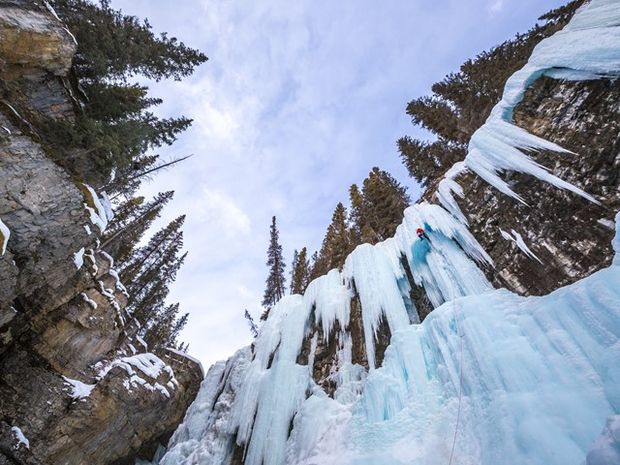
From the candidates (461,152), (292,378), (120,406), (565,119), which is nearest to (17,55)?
(120,406)

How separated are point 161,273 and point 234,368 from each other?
51.7 feet

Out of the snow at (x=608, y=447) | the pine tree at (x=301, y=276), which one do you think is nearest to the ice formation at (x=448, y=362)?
the snow at (x=608, y=447)

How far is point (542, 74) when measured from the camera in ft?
20.1

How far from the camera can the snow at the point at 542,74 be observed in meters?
4.88

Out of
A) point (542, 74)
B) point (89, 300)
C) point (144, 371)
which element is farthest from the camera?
point (144, 371)

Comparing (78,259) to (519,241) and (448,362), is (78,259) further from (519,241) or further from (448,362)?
(519,241)

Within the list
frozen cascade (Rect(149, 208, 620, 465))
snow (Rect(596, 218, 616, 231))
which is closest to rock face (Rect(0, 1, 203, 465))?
frozen cascade (Rect(149, 208, 620, 465))

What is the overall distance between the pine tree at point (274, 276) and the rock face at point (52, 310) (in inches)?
377

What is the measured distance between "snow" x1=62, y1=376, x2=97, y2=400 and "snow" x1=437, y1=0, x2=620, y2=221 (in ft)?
41.3

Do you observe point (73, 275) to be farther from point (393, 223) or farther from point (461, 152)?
point (461, 152)

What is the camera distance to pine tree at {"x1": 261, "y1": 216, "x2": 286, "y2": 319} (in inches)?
805

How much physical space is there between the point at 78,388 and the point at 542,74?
51.3 ft

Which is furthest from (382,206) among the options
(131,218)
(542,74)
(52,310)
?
(131,218)

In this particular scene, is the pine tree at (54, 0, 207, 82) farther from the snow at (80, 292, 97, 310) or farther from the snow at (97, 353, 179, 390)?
the snow at (97, 353, 179, 390)
